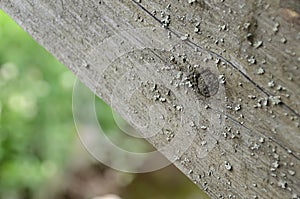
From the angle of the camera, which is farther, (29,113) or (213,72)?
(29,113)

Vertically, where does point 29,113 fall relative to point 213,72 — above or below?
below

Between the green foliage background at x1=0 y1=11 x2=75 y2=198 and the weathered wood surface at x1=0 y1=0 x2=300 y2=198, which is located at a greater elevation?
the weathered wood surface at x1=0 y1=0 x2=300 y2=198

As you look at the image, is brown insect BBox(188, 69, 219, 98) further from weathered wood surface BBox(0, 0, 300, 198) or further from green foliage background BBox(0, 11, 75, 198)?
green foliage background BBox(0, 11, 75, 198)

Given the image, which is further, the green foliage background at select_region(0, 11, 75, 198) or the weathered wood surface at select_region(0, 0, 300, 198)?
the green foliage background at select_region(0, 11, 75, 198)

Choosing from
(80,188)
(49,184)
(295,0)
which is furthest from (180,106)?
(80,188)

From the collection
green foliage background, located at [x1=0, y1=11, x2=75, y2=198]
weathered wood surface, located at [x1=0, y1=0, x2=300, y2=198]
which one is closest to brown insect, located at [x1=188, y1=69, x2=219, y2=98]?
weathered wood surface, located at [x1=0, y1=0, x2=300, y2=198]

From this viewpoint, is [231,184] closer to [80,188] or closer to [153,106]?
[153,106]

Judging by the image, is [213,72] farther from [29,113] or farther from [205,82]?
[29,113]

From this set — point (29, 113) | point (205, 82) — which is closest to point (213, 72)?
point (205, 82)
